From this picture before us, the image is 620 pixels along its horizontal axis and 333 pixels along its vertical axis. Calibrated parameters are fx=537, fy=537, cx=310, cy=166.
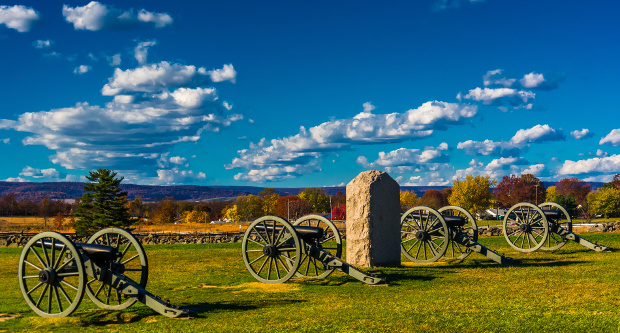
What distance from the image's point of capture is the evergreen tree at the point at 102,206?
48.3 m

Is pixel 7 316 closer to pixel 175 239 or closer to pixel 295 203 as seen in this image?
pixel 175 239

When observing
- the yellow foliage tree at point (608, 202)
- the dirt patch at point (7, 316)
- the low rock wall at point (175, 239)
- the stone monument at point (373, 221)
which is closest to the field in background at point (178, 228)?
the low rock wall at point (175, 239)

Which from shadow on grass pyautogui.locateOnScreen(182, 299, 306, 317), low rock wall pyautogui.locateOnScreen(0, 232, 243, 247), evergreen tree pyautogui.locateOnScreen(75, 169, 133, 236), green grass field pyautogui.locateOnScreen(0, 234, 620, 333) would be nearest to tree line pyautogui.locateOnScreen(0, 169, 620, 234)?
evergreen tree pyautogui.locateOnScreen(75, 169, 133, 236)

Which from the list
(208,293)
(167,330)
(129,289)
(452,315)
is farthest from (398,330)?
(208,293)

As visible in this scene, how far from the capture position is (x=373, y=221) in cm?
1473

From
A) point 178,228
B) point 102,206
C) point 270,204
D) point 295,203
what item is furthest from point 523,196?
point 102,206

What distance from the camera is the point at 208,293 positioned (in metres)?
12.0

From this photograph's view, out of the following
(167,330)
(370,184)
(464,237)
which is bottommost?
(167,330)

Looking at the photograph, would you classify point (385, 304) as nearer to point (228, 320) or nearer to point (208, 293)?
point (228, 320)

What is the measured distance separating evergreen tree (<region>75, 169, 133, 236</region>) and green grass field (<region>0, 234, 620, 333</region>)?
112 ft

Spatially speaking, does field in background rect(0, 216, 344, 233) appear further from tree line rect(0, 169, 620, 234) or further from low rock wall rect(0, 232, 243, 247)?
low rock wall rect(0, 232, 243, 247)

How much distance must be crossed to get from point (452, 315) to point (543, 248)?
12.3 meters

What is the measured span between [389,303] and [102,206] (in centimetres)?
4426

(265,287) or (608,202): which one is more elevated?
(608,202)
